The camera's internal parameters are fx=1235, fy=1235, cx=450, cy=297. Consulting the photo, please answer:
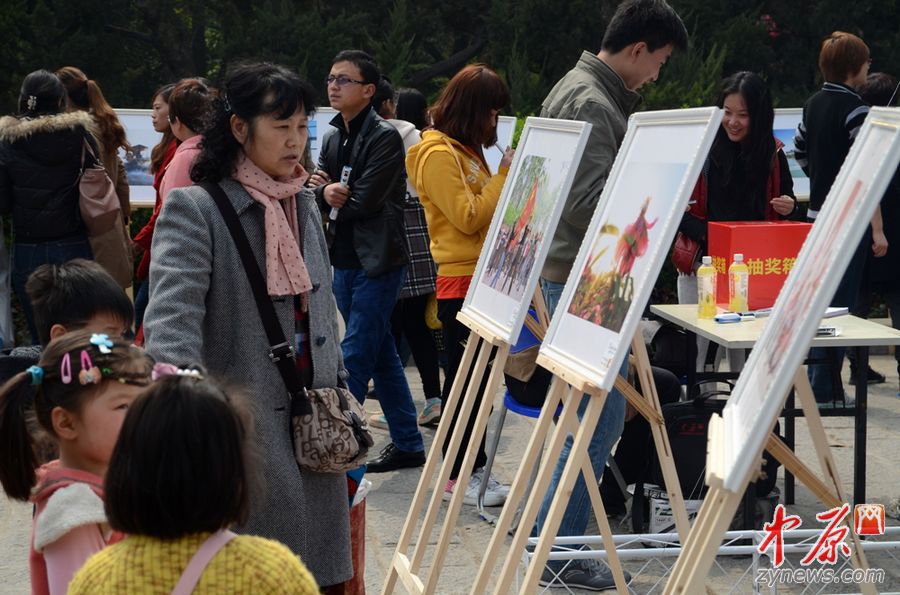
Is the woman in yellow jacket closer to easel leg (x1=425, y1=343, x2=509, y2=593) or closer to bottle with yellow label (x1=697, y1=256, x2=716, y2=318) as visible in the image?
bottle with yellow label (x1=697, y1=256, x2=716, y2=318)

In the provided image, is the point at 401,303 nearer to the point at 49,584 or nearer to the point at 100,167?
the point at 100,167

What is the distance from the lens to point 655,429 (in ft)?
12.5

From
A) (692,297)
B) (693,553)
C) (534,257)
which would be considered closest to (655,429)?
(534,257)

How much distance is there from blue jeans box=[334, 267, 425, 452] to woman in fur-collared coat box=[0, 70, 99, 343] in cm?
143

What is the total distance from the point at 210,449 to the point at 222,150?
55.1 inches

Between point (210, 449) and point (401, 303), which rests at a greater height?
point (210, 449)

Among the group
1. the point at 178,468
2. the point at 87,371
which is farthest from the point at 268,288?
the point at 178,468

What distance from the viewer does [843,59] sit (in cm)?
673

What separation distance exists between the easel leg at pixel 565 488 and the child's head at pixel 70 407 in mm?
995

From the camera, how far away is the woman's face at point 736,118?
589 centimetres

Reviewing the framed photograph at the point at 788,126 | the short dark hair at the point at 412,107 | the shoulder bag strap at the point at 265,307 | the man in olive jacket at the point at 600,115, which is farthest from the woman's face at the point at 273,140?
the framed photograph at the point at 788,126

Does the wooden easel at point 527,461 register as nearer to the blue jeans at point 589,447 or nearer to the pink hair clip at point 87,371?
the blue jeans at point 589,447

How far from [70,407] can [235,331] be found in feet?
2.05

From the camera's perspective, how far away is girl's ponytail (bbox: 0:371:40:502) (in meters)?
2.49
